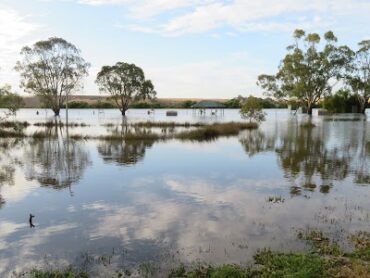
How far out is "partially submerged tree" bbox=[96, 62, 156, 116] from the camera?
97.1 metres

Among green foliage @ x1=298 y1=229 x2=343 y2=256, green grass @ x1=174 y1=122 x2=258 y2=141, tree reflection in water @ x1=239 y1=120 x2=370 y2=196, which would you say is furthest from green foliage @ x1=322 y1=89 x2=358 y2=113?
green foliage @ x1=298 y1=229 x2=343 y2=256

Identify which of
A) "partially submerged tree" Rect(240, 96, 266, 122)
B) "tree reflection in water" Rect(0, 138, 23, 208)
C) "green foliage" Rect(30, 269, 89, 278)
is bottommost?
"tree reflection in water" Rect(0, 138, 23, 208)

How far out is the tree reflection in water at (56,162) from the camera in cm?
1770

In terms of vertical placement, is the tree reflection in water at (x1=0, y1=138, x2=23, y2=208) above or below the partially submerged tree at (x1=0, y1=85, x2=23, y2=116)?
below

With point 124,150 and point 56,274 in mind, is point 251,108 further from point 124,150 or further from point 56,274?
point 56,274

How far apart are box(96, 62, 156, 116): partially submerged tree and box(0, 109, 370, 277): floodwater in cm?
7314

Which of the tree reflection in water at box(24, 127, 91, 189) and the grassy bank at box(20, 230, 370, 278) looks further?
the tree reflection in water at box(24, 127, 91, 189)

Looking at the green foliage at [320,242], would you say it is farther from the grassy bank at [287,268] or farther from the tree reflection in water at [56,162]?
the tree reflection in water at [56,162]

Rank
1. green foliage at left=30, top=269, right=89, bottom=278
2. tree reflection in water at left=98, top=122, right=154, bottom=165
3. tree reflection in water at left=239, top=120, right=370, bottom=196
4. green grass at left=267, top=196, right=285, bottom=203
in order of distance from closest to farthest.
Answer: green foliage at left=30, top=269, right=89, bottom=278
green grass at left=267, top=196, right=285, bottom=203
tree reflection in water at left=239, top=120, right=370, bottom=196
tree reflection in water at left=98, top=122, right=154, bottom=165

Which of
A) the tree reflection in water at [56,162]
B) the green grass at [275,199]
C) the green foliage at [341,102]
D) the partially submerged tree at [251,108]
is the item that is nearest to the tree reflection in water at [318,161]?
the green grass at [275,199]

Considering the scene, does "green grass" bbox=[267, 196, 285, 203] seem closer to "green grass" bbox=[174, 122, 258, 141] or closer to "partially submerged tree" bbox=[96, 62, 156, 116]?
"green grass" bbox=[174, 122, 258, 141]

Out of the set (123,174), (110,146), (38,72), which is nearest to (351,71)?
(38,72)

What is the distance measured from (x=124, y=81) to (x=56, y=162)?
76973 mm

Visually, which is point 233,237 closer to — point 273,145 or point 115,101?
point 273,145
